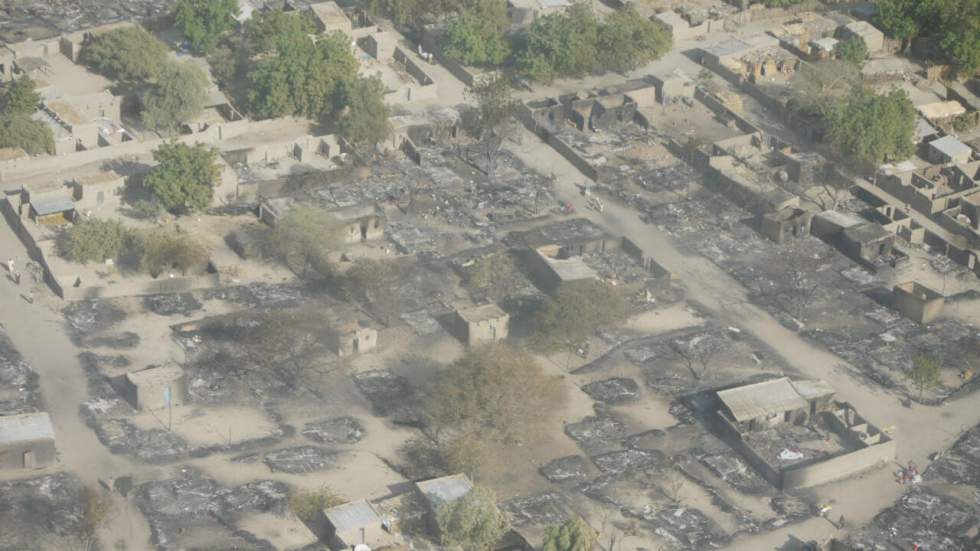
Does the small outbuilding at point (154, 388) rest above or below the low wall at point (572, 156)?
above

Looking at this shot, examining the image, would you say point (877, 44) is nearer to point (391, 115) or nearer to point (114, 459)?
point (391, 115)

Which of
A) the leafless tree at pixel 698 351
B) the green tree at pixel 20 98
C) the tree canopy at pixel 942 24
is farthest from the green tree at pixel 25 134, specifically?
the tree canopy at pixel 942 24

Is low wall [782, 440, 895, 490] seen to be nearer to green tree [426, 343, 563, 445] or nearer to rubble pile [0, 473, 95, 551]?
green tree [426, 343, 563, 445]

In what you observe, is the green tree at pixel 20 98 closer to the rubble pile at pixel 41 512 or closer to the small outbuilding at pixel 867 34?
the rubble pile at pixel 41 512

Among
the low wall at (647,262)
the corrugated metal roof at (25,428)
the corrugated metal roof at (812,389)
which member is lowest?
the low wall at (647,262)

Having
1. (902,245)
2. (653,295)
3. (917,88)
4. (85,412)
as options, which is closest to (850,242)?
(902,245)
